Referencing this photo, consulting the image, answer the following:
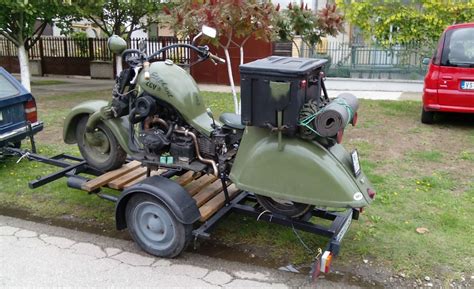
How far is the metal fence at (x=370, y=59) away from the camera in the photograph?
12.4m

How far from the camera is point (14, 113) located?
228 inches

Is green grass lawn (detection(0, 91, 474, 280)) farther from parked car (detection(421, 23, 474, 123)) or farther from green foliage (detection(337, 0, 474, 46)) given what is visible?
green foliage (detection(337, 0, 474, 46))

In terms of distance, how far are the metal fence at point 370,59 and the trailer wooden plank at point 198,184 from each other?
879 cm

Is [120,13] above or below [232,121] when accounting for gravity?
above

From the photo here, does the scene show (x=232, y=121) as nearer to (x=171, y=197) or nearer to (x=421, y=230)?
(x=171, y=197)

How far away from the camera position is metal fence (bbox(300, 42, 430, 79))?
12420 mm

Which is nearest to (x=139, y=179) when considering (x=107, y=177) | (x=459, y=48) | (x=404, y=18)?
(x=107, y=177)

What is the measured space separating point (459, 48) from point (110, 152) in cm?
620

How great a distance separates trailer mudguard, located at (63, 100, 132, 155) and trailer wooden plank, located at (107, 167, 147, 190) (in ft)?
0.98

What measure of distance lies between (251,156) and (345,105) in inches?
31.6

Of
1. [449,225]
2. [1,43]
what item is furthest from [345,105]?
[1,43]

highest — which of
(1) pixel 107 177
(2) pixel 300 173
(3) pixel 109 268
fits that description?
(2) pixel 300 173

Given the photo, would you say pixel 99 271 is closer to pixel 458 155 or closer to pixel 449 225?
pixel 449 225

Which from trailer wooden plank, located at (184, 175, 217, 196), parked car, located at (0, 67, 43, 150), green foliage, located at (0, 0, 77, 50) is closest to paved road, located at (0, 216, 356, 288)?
trailer wooden plank, located at (184, 175, 217, 196)
